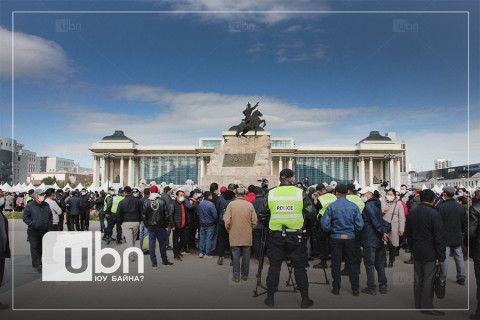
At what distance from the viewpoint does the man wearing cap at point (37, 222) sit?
25.6 ft

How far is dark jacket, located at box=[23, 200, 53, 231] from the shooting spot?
7770 mm

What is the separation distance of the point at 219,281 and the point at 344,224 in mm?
2444

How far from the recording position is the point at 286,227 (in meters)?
5.65

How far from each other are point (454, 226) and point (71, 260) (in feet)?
26.4

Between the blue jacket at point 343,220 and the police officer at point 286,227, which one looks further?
the blue jacket at point 343,220

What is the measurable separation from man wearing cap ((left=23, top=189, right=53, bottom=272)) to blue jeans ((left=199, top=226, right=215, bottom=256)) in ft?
11.3

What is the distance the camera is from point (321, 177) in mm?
77875

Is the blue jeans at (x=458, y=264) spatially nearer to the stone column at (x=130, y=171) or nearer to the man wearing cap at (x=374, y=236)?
the man wearing cap at (x=374, y=236)

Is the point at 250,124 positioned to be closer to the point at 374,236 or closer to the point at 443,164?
the point at 374,236

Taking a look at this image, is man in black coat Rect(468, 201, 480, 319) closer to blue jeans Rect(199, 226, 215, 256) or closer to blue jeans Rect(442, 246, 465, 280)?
blue jeans Rect(442, 246, 465, 280)

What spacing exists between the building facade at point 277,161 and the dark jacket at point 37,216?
6762 centimetres

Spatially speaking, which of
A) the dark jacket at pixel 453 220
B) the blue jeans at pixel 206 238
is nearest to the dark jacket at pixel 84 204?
the blue jeans at pixel 206 238

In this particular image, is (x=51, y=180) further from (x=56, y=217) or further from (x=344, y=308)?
(x=344, y=308)
